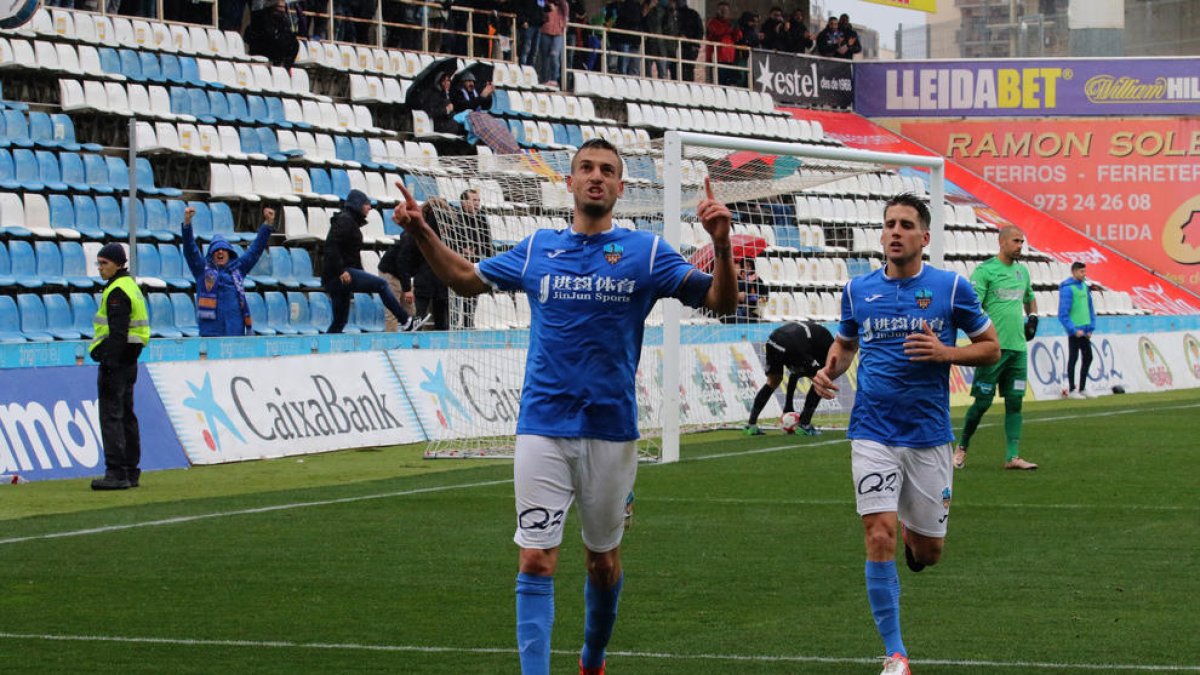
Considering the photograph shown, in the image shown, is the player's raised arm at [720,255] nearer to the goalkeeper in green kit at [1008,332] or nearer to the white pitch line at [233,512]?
the white pitch line at [233,512]

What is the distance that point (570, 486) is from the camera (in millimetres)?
7078

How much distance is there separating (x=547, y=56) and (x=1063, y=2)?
824 inches

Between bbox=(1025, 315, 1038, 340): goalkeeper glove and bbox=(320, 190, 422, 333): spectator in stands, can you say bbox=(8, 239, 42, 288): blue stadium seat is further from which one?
bbox=(1025, 315, 1038, 340): goalkeeper glove

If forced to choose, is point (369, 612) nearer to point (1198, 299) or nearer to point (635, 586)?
point (635, 586)

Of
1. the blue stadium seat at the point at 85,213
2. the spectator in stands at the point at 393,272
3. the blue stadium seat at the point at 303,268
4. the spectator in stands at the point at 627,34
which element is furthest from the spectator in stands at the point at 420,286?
the spectator in stands at the point at 627,34

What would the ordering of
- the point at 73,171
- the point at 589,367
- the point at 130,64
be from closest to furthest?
the point at 589,367
the point at 73,171
the point at 130,64

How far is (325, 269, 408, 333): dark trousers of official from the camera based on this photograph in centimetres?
2161

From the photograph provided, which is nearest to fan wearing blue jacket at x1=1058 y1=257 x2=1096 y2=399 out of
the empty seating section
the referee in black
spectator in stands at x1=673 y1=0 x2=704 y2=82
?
the empty seating section

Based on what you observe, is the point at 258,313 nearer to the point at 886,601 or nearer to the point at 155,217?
the point at 155,217

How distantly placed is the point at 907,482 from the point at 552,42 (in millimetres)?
25950

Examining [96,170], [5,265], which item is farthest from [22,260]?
[96,170]

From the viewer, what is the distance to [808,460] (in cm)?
1794

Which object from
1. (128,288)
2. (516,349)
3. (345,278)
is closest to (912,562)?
(128,288)

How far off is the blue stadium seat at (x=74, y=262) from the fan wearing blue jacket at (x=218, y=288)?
4.34ft
